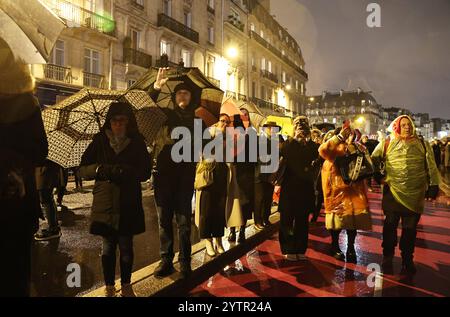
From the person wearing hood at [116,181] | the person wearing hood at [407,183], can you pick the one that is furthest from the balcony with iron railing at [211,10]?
the person wearing hood at [116,181]

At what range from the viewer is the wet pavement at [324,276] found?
4.09 metres

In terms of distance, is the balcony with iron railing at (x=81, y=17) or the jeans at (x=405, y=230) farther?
the balcony with iron railing at (x=81, y=17)

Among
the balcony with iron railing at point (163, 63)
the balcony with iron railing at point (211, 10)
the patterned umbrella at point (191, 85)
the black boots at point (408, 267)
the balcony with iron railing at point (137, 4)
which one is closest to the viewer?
the patterned umbrella at point (191, 85)

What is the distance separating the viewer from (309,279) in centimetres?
449

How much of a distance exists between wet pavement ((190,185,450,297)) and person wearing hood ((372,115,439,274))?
1.29 feet

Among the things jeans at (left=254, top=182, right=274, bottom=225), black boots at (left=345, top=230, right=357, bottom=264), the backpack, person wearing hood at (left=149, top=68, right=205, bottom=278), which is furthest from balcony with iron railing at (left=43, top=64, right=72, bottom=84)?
the backpack

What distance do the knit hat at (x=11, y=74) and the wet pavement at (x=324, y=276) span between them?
2809 mm

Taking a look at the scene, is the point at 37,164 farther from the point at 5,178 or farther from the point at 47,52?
the point at 47,52

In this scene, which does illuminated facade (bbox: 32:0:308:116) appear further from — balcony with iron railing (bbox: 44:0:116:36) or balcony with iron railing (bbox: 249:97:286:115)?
balcony with iron railing (bbox: 249:97:286:115)

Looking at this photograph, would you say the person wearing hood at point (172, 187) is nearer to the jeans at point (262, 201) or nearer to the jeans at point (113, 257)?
the jeans at point (113, 257)

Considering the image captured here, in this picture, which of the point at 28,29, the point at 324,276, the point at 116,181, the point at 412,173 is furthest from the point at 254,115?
the point at 28,29

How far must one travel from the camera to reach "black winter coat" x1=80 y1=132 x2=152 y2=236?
3.47m

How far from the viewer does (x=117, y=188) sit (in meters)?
3.50
